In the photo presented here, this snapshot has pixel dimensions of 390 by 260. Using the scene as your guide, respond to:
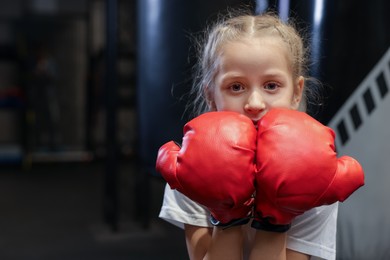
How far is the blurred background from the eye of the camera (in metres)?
1.20

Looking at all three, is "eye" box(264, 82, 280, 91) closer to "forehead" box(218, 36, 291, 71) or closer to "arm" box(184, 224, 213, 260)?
"forehead" box(218, 36, 291, 71)

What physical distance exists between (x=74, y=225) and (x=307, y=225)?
2.08m

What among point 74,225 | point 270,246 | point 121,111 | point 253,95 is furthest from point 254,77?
point 121,111

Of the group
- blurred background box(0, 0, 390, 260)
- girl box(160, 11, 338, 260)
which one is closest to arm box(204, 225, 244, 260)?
girl box(160, 11, 338, 260)

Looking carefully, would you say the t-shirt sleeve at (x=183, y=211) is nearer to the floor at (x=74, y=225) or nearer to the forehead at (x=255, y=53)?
the forehead at (x=255, y=53)

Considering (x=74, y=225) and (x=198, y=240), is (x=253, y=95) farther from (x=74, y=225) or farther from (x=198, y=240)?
(x=74, y=225)

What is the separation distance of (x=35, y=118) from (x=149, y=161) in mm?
3339

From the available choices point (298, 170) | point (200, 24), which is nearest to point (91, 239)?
point (200, 24)

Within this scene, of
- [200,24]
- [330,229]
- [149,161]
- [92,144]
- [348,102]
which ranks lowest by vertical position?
[92,144]

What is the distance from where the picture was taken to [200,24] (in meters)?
1.55

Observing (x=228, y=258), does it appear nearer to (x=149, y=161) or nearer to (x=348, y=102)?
(x=348, y=102)

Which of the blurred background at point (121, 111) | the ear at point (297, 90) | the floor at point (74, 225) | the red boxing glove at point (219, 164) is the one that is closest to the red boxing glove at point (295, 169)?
the red boxing glove at point (219, 164)

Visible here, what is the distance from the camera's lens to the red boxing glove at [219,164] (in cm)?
68

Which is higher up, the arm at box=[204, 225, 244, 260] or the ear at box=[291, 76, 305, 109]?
the ear at box=[291, 76, 305, 109]
